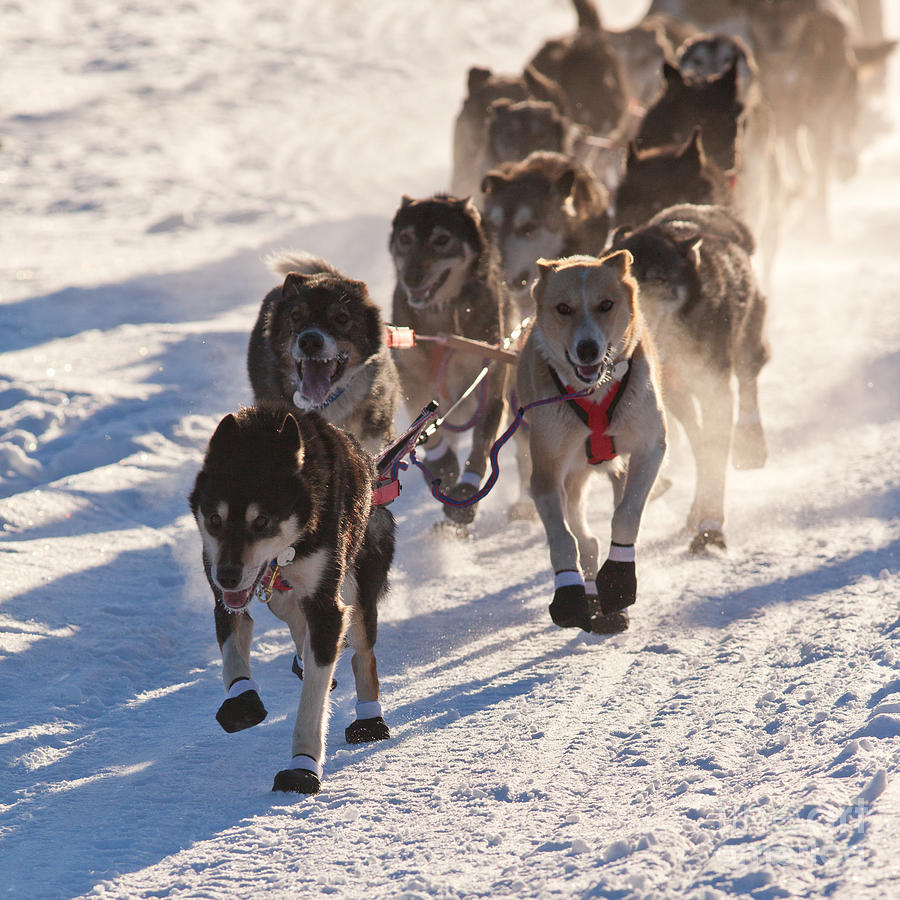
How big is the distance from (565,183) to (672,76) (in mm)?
1778

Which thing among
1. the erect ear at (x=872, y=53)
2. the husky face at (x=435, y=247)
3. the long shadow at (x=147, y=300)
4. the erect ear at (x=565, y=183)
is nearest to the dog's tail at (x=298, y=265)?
the husky face at (x=435, y=247)

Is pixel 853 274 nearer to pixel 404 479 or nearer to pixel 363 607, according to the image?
pixel 404 479

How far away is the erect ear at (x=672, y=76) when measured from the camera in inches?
308

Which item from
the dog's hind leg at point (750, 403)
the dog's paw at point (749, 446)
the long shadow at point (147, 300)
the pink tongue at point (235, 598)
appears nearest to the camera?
the pink tongue at point (235, 598)

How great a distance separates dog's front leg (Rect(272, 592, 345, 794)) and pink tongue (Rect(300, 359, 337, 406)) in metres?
1.16

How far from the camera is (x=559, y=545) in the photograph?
160 inches

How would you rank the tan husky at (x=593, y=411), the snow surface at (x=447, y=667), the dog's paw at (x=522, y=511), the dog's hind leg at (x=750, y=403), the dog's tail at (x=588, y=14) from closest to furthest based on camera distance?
1. the snow surface at (x=447, y=667)
2. the tan husky at (x=593, y=411)
3. the dog's paw at (x=522, y=511)
4. the dog's hind leg at (x=750, y=403)
5. the dog's tail at (x=588, y=14)

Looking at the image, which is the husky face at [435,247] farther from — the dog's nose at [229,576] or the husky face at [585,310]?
the dog's nose at [229,576]

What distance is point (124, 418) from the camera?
22.3 feet

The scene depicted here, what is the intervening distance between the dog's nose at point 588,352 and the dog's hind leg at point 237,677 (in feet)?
4.00

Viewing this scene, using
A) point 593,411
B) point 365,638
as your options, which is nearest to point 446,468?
point 593,411

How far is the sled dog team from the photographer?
324cm

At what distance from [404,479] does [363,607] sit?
9.46 ft

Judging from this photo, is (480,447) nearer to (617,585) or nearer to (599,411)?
(599,411)
